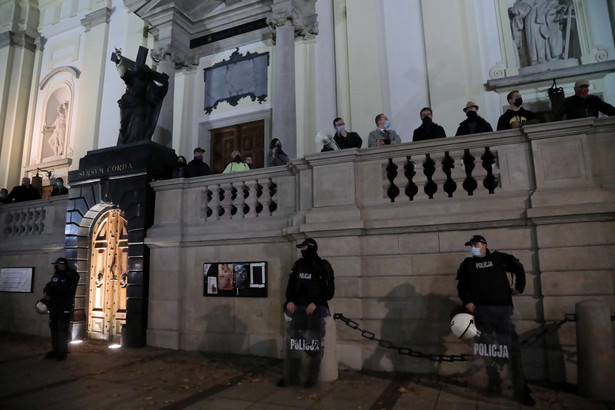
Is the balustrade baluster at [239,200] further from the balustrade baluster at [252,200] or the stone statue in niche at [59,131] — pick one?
the stone statue in niche at [59,131]

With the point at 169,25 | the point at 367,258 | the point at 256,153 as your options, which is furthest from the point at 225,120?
the point at 367,258

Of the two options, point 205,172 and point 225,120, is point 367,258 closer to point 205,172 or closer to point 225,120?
point 205,172

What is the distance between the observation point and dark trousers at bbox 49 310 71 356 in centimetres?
792

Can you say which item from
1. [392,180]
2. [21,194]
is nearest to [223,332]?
[392,180]

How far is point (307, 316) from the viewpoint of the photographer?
5.82 m

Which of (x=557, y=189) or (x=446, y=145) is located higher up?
(x=446, y=145)

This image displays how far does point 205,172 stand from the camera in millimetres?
9438

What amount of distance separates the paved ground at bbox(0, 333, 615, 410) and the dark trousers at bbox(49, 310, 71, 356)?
0.25 metres

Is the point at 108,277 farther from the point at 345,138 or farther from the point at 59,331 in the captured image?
the point at 345,138

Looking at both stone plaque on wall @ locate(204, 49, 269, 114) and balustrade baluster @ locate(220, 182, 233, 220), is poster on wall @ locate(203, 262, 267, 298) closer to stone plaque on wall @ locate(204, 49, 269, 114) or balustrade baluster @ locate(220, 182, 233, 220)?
balustrade baluster @ locate(220, 182, 233, 220)

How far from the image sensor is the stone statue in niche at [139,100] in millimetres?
10422

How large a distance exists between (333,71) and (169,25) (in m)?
6.00

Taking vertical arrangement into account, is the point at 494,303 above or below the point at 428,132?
below

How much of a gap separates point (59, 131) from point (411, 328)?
1671 cm
